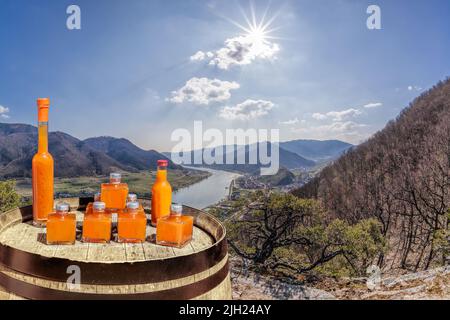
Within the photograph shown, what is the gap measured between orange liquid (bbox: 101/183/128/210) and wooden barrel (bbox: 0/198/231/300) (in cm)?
36

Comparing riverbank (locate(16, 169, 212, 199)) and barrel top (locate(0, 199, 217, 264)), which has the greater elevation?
barrel top (locate(0, 199, 217, 264))

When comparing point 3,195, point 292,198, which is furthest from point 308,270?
point 3,195

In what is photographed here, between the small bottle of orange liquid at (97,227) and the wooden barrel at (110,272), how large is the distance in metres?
0.05

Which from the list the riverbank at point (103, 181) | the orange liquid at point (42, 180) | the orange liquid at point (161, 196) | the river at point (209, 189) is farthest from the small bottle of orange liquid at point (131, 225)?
the river at point (209, 189)

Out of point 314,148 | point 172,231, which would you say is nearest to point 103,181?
point 172,231

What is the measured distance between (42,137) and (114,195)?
2.05 feet

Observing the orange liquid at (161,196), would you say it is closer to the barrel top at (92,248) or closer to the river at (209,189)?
the barrel top at (92,248)

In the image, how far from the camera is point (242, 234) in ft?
40.0

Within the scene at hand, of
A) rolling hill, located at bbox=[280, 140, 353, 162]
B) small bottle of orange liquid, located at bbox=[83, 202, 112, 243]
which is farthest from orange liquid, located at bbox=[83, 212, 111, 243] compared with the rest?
rolling hill, located at bbox=[280, 140, 353, 162]

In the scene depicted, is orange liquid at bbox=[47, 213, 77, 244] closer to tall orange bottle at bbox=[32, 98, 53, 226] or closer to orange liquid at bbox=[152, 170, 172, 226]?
tall orange bottle at bbox=[32, 98, 53, 226]

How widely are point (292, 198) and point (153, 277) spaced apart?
1046 cm

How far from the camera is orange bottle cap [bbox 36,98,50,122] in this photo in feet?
7.75

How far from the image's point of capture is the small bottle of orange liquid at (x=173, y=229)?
86.8 inches
